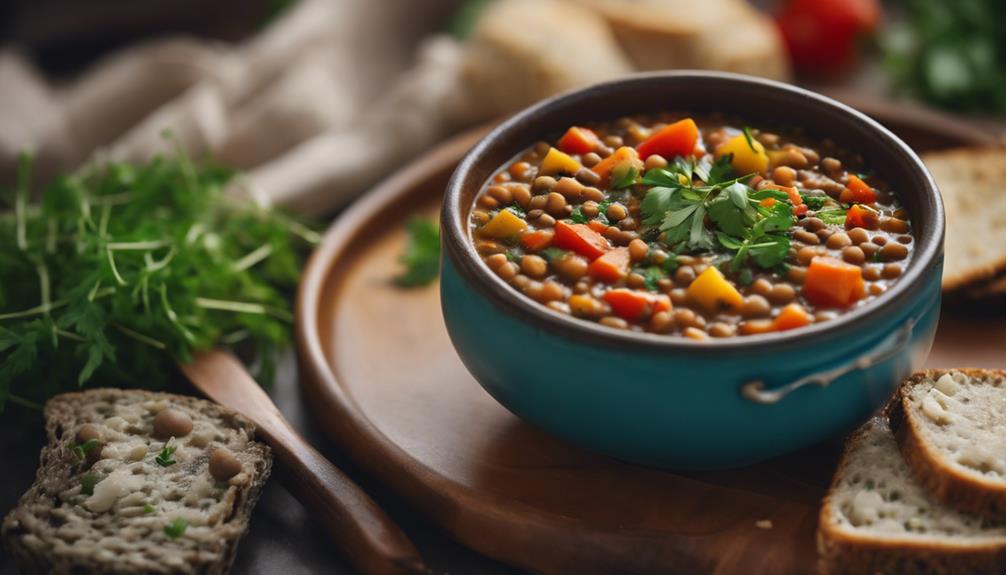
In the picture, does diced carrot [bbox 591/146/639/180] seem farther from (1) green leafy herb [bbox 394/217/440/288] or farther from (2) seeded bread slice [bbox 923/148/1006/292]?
(2) seeded bread slice [bbox 923/148/1006/292]

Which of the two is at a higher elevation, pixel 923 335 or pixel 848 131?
pixel 848 131

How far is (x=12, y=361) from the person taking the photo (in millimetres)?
3502

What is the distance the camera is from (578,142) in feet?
12.0

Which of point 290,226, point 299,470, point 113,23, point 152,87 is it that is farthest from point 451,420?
point 113,23

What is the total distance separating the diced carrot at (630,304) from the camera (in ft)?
9.90

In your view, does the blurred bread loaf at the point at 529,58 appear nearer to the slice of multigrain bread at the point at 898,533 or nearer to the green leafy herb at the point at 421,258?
the green leafy herb at the point at 421,258

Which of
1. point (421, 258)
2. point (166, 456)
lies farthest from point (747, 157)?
point (166, 456)

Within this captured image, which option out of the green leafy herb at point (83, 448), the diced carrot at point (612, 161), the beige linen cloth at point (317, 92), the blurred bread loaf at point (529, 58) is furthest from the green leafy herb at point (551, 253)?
the blurred bread loaf at point (529, 58)

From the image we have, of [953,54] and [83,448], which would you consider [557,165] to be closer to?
[83,448]

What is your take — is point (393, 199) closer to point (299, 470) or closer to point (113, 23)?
point (299, 470)

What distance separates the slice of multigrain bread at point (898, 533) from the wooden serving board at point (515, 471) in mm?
126

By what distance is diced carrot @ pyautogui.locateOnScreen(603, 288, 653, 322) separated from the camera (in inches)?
119

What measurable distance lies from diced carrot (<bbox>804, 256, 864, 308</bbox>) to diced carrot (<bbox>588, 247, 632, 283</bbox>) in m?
0.50

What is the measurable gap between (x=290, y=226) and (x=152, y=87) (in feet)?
5.41
